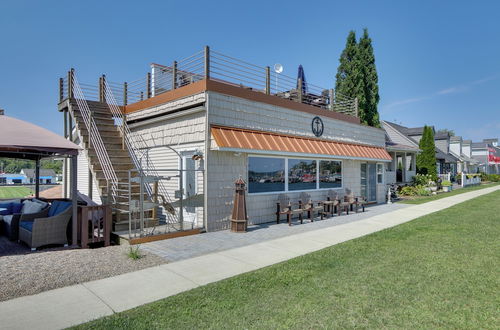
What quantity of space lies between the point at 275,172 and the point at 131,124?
622cm

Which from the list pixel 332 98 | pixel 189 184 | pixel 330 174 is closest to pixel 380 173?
pixel 330 174

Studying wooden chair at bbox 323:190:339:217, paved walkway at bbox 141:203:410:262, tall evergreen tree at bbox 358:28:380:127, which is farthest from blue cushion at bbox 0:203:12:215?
tall evergreen tree at bbox 358:28:380:127

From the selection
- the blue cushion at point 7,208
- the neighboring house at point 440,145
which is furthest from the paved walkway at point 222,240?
the neighboring house at point 440,145

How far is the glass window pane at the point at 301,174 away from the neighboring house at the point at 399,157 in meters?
10.2

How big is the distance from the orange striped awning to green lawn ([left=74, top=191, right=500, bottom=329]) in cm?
410

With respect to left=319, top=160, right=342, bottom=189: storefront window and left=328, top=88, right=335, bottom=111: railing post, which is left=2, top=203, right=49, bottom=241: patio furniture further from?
left=328, top=88, right=335, bottom=111: railing post

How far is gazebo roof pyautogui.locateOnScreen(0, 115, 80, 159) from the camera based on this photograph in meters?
6.40

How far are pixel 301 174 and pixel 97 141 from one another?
24.9ft

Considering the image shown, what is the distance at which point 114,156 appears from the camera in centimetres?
1019

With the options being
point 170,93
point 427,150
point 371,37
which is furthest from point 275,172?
point 427,150

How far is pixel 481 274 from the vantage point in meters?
5.18

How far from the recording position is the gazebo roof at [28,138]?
6396 mm

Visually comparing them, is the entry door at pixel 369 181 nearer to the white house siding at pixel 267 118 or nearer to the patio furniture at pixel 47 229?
the white house siding at pixel 267 118

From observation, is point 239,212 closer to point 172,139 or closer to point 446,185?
point 172,139
